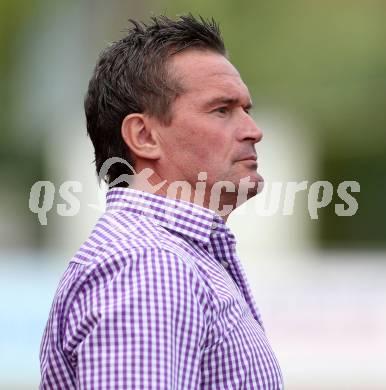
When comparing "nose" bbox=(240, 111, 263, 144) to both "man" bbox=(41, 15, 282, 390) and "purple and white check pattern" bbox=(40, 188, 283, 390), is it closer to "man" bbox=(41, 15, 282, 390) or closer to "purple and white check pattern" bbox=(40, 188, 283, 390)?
"man" bbox=(41, 15, 282, 390)

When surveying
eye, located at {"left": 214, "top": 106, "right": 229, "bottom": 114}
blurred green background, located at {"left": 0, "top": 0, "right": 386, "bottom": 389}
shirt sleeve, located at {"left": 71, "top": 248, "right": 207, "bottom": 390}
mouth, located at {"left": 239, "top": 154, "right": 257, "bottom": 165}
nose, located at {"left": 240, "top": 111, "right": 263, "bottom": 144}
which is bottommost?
shirt sleeve, located at {"left": 71, "top": 248, "right": 207, "bottom": 390}

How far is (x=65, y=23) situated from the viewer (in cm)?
1230

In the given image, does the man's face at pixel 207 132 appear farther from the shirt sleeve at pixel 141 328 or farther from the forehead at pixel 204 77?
the shirt sleeve at pixel 141 328

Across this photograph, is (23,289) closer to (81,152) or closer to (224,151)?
(81,152)

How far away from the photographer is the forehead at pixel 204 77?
212 cm

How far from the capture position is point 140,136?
211cm

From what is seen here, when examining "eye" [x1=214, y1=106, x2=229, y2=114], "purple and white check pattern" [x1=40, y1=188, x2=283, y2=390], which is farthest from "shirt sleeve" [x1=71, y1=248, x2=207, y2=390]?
"eye" [x1=214, y1=106, x2=229, y2=114]

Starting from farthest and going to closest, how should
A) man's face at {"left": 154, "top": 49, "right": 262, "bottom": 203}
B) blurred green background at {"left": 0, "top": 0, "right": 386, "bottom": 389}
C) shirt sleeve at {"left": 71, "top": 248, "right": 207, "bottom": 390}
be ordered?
blurred green background at {"left": 0, "top": 0, "right": 386, "bottom": 389} → man's face at {"left": 154, "top": 49, "right": 262, "bottom": 203} → shirt sleeve at {"left": 71, "top": 248, "right": 207, "bottom": 390}

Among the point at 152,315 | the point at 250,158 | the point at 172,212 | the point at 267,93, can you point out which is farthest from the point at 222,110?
the point at 267,93

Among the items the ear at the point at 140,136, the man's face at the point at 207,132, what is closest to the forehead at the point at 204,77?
the man's face at the point at 207,132

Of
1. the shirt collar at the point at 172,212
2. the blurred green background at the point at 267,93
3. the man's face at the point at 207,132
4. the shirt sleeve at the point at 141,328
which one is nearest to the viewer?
the shirt sleeve at the point at 141,328

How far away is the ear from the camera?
82.7 inches

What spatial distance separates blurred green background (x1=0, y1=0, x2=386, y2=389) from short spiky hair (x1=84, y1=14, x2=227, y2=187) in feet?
30.6

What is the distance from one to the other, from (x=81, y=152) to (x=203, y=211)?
10015 mm
